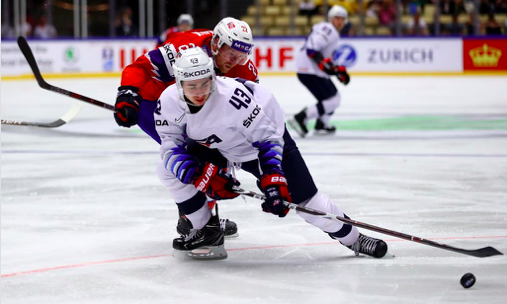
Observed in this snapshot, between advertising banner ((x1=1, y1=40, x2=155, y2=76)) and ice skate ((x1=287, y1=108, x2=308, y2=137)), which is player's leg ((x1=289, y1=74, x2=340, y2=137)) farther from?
advertising banner ((x1=1, y1=40, x2=155, y2=76))

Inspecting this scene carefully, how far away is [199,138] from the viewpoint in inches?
128

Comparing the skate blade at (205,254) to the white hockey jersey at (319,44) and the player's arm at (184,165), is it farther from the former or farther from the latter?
the white hockey jersey at (319,44)

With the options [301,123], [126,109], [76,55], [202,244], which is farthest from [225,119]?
[76,55]

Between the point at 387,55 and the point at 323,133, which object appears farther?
the point at 387,55

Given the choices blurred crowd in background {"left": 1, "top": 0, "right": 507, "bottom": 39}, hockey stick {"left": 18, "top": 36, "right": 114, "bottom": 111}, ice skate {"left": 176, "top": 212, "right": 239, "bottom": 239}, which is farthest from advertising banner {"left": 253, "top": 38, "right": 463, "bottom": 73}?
ice skate {"left": 176, "top": 212, "right": 239, "bottom": 239}

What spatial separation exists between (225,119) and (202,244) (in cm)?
56

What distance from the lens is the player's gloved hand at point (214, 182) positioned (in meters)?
3.14

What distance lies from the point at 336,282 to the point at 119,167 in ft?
10.5

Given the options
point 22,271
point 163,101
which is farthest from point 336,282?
point 22,271

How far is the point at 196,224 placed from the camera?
138 inches

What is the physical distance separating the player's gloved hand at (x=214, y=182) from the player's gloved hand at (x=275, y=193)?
5.3 inches

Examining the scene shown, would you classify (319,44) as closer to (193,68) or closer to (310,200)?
(310,200)

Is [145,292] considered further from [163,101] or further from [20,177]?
[20,177]

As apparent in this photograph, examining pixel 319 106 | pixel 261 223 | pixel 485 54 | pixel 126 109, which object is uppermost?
pixel 126 109
